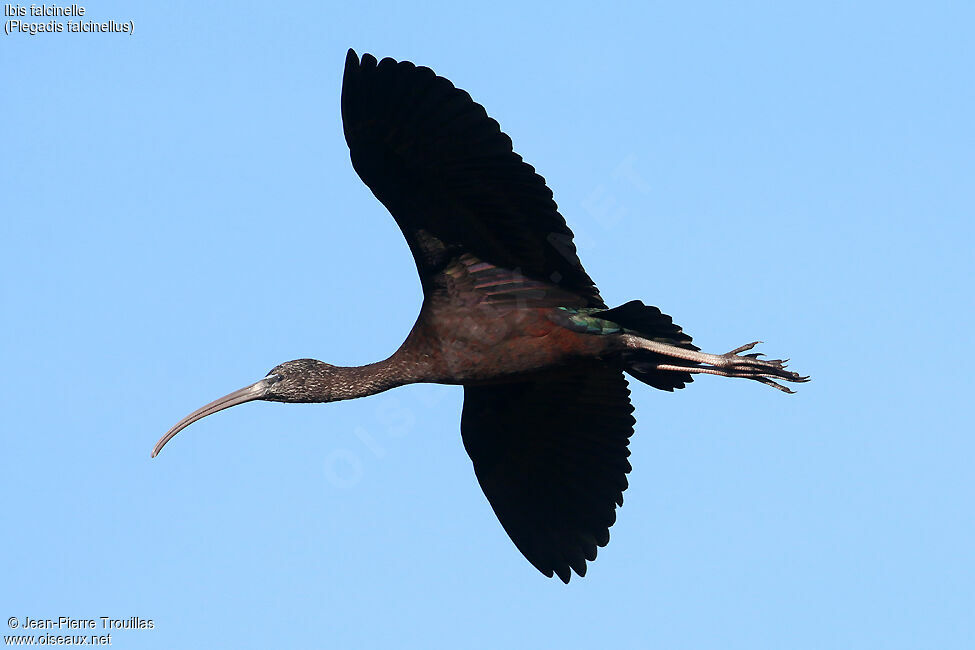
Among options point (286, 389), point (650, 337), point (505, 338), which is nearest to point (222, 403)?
point (286, 389)

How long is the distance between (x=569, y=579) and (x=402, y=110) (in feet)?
13.1

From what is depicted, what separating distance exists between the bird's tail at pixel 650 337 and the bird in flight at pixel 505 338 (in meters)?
0.01

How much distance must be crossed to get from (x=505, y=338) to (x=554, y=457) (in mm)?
1432

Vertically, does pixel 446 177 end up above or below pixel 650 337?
above

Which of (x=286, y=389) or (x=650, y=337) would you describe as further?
(x=286, y=389)

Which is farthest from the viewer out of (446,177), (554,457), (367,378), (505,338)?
(554,457)

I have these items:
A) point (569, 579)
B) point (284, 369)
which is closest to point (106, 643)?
point (284, 369)

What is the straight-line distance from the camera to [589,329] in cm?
958

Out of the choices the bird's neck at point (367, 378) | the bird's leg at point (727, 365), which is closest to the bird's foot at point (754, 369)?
the bird's leg at point (727, 365)

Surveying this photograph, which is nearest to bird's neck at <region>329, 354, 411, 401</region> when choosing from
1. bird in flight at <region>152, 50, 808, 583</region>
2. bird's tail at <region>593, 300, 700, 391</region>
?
bird in flight at <region>152, 50, 808, 583</region>

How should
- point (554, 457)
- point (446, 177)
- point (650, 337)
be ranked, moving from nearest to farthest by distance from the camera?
point (446, 177)
point (650, 337)
point (554, 457)

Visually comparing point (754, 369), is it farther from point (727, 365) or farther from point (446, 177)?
point (446, 177)

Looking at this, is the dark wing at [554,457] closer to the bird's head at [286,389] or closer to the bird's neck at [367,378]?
the bird's neck at [367,378]

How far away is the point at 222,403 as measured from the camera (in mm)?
10047
